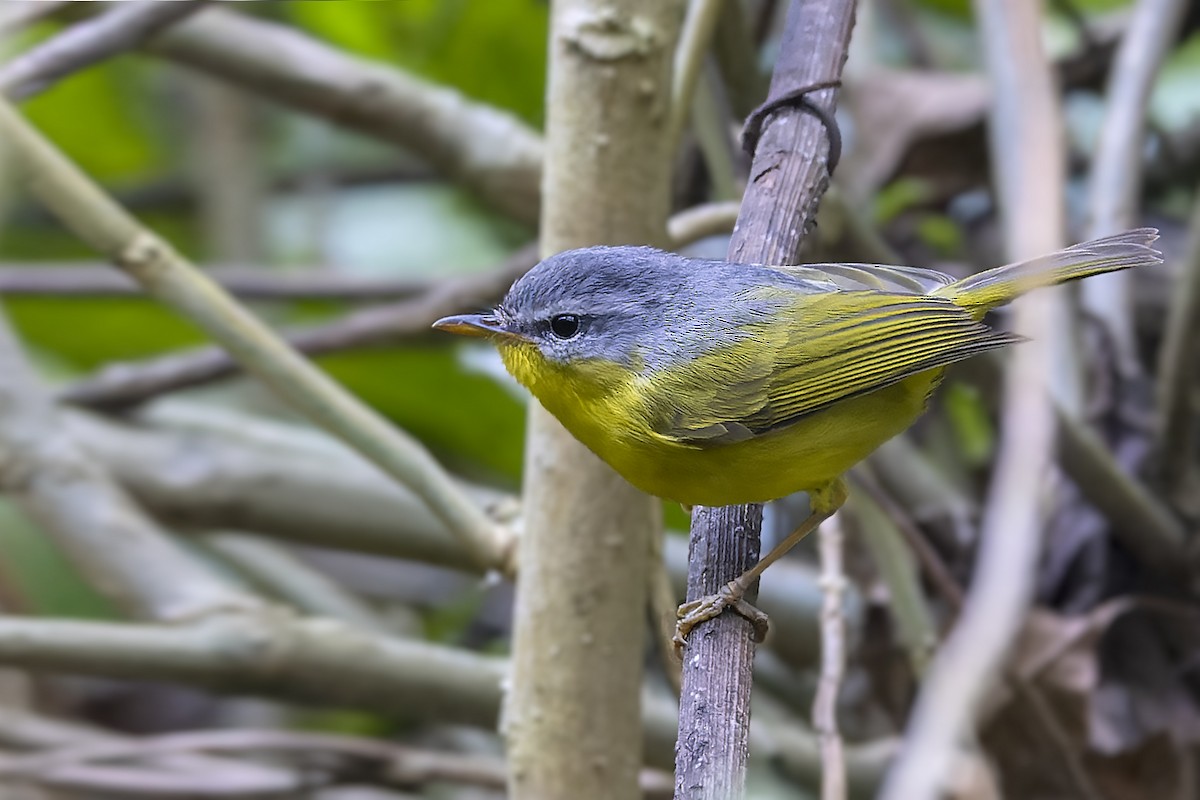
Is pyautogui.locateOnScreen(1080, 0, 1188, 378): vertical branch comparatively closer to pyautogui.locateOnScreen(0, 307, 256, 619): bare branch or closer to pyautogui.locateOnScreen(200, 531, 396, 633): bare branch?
pyautogui.locateOnScreen(200, 531, 396, 633): bare branch

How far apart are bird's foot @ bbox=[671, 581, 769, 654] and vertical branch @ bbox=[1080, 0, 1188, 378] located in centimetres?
210

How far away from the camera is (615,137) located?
2459 mm

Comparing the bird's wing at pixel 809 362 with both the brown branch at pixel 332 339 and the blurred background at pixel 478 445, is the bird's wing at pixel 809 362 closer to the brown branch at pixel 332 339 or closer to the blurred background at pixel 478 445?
the blurred background at pixel 478 445

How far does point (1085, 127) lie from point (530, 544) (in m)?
3.78

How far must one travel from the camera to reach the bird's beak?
Answer: 2.42 meters

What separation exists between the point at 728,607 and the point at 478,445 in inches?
109

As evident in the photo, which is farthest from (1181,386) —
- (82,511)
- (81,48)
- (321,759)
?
(82,511)

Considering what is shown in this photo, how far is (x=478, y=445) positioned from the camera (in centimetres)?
470

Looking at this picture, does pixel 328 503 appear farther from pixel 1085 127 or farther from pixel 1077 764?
pixel 1085 127

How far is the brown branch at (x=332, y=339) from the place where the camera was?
12.4 feet

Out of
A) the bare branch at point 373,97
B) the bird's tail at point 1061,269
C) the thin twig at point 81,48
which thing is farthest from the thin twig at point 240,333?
the bare branch at point 373,97

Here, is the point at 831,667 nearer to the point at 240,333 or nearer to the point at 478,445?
the point at 240,333

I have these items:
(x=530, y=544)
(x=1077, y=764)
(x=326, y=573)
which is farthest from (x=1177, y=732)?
(x=326, y=573)

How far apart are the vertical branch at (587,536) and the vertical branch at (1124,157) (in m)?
1.89
